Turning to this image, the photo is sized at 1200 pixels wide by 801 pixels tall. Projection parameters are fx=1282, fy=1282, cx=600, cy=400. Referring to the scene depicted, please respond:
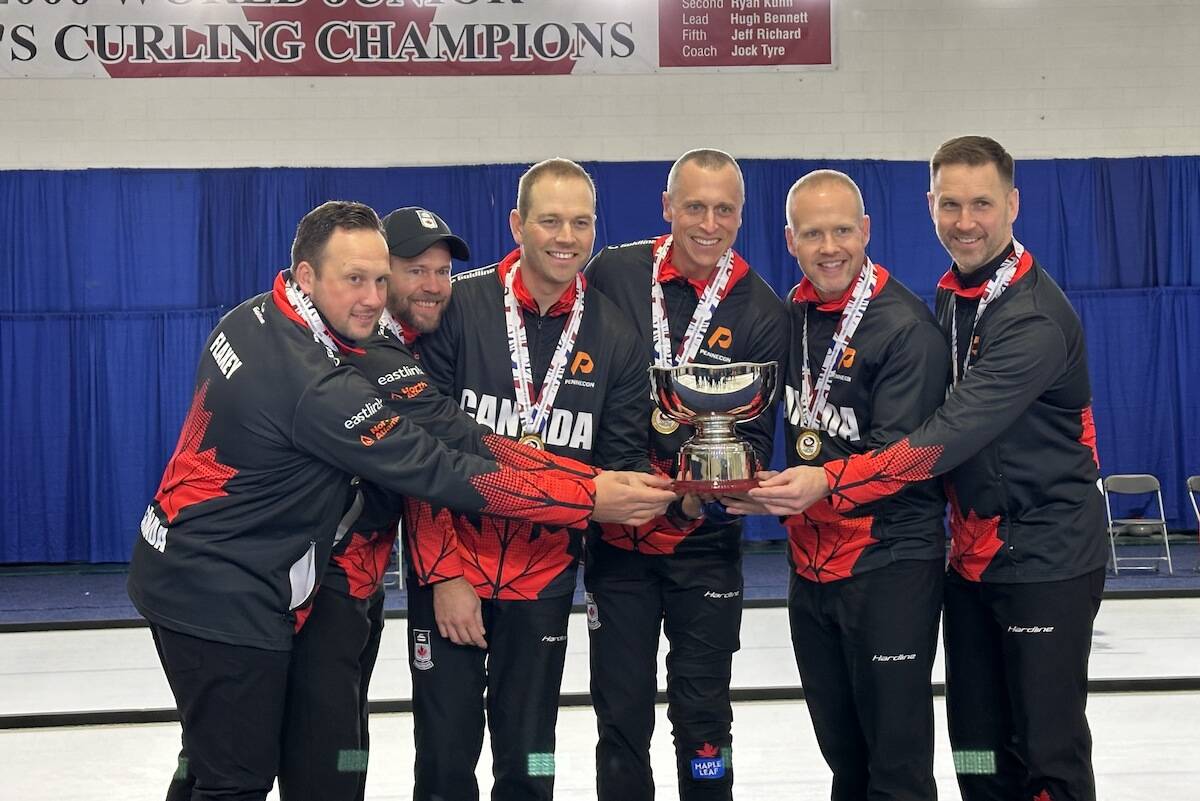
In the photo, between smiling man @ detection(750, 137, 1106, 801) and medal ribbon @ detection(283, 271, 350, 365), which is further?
smiling man @ detection(750, 137, 1106, 801)

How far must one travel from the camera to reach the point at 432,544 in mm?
3641

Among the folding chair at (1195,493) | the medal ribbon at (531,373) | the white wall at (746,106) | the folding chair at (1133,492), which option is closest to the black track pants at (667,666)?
the medal ribbon at (531,373)

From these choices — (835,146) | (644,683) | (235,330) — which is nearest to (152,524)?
(235,330)

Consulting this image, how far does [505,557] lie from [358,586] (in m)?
0.43

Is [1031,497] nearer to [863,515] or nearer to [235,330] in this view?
[863,515]

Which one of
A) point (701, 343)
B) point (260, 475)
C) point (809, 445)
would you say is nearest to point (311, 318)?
point (260, 475)

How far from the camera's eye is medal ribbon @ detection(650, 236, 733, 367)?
12.9 ft

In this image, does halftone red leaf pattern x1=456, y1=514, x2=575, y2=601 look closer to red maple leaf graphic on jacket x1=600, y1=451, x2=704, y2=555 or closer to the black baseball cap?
red maple leaf graphic on jacket x1=600, y1=451, x2=704, y2=555

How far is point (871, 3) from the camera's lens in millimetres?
11562

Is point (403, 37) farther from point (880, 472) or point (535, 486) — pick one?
point (880, 472)

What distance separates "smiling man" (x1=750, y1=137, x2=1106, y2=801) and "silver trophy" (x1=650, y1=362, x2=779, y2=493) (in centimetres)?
11

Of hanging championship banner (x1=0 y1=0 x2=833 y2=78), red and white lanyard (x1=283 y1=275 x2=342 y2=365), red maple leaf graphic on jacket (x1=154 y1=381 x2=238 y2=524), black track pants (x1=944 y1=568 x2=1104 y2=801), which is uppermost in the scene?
hanging championship banner (x1=0 y1=0 x2=833 y2=78)

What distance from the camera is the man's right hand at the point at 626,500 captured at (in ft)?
11.8

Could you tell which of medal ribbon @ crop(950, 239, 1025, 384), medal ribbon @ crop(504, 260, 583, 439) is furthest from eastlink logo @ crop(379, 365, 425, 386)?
medal ribbon @ crop(950, 239, 1025, 384)
